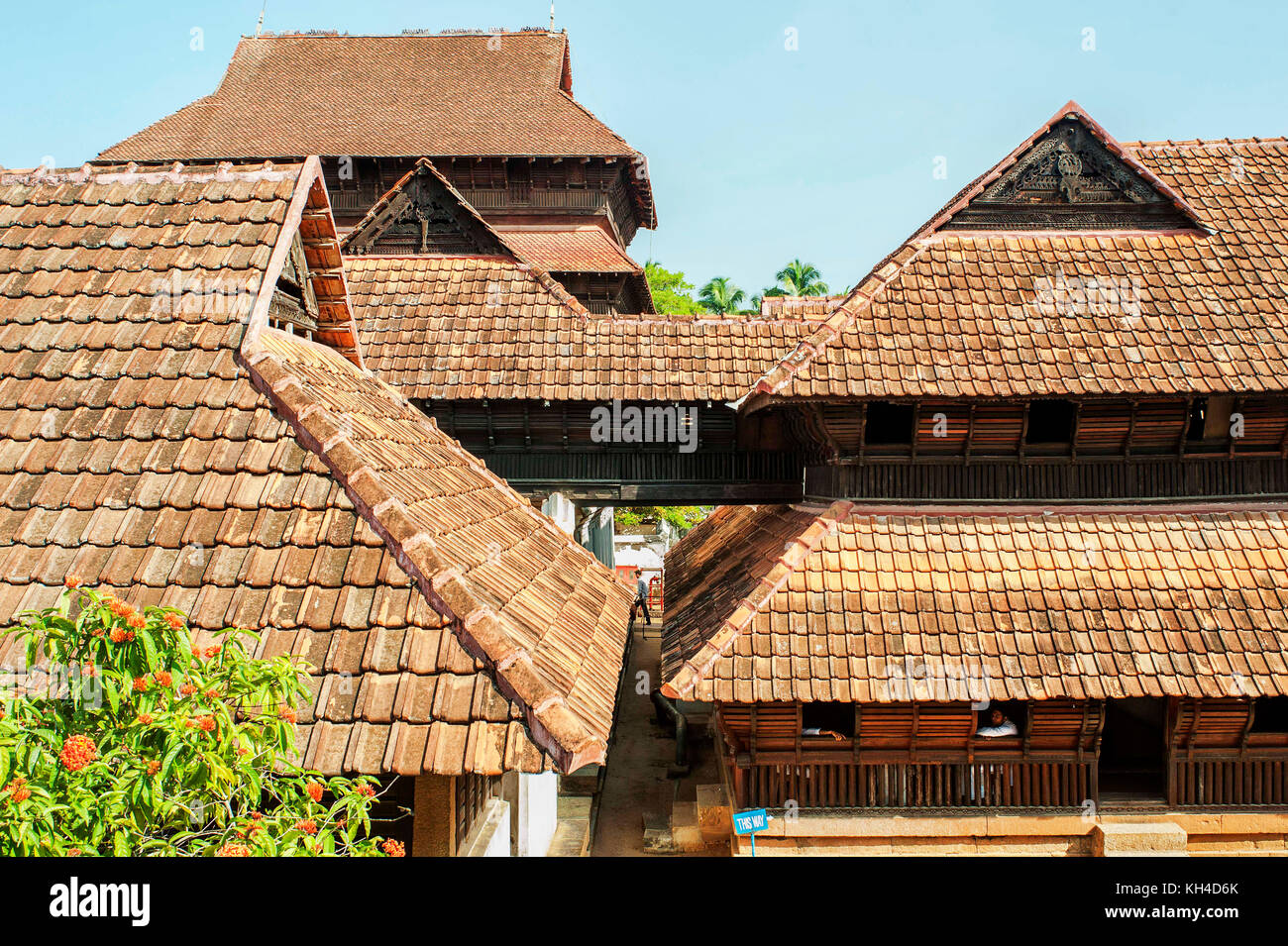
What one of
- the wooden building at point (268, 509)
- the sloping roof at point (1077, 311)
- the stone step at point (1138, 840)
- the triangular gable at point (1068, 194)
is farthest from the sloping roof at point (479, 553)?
the triangular gable at point (1068, 194)

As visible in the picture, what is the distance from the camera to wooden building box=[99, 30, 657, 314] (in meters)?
20.5

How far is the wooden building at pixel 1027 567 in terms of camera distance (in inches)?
299

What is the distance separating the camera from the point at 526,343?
444 inches

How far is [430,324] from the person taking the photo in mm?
11555

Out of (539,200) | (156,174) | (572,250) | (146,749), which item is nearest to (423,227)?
(156,174)

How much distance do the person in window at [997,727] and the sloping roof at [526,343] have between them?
476cm

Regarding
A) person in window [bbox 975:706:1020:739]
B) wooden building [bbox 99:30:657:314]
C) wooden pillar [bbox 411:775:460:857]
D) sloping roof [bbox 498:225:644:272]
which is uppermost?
wooden building [bbox 99:30:657:314]

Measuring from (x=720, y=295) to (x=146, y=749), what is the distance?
49151 millimetres

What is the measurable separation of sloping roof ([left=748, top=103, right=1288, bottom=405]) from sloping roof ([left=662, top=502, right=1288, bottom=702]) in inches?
57.4

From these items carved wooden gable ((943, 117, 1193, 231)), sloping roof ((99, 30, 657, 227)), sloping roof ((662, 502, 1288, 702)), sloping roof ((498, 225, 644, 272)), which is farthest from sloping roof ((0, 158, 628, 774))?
sloping roof ((99, 30, 657, 227))

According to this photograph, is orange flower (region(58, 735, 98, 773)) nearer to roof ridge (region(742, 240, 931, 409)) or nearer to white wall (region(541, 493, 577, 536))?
roof ridge (region(742, 240, 931, 409))

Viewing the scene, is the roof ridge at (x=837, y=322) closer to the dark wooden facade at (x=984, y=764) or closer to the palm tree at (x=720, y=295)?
the dark wooden facade at (x=984, y=764)

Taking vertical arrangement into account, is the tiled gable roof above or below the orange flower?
above

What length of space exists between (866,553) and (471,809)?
4.78 metres
